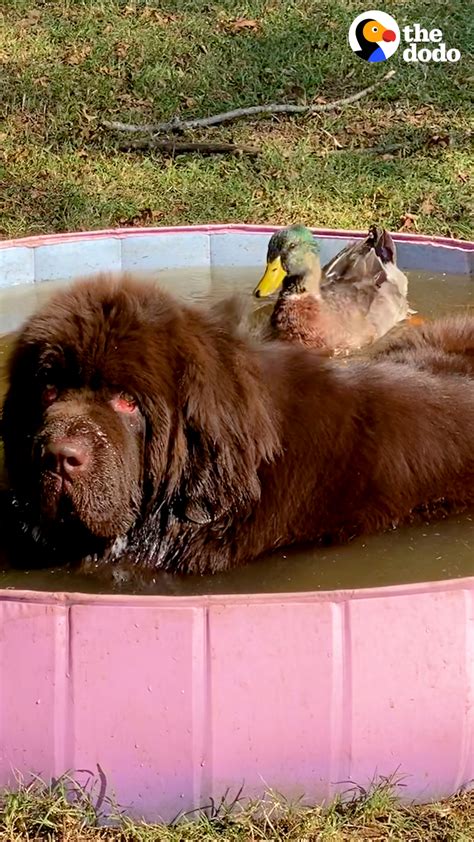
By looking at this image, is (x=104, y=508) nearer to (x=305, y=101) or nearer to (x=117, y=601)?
(x=117, y=601)

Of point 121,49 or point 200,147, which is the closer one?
point 200,147

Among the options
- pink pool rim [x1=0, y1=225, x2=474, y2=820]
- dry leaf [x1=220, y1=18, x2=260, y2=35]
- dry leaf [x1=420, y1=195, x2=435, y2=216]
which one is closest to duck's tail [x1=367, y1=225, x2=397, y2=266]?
dry leaf [x1=420, y1=195, x2=435, y2=216]

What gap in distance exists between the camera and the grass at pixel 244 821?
2.89 m

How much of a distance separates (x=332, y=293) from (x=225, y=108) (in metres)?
5.37

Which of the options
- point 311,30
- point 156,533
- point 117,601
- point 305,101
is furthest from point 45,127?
point 117,601

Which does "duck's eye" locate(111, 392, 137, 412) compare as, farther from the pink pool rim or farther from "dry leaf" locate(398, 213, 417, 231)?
"dry leaf" locate(398, 213, 417, 231)

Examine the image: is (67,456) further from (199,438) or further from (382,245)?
(382,245)

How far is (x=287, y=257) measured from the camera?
6332 millimetres

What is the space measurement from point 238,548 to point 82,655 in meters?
0.94

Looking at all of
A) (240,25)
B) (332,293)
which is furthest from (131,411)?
(240,25)

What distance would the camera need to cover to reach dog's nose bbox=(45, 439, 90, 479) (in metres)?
3.27

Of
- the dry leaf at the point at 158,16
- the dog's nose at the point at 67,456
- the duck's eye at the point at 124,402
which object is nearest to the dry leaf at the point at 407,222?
the dry leaf at the point at 158,16

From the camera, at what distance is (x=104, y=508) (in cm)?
344

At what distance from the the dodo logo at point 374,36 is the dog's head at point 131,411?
9698mm
